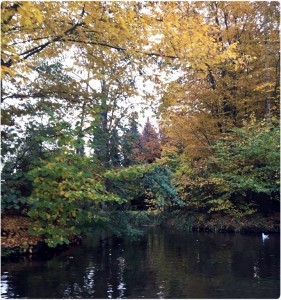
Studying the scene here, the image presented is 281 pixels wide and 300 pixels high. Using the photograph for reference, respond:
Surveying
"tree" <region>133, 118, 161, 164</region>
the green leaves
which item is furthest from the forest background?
"tree" <region>133, 118, 161, 164</region>

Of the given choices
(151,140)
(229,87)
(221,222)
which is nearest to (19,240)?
(221,222)

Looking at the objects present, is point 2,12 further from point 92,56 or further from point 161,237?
point 161,237

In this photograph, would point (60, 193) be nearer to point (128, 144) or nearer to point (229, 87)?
point (128, 144)

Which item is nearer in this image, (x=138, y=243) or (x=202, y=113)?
(x=138, y=243)

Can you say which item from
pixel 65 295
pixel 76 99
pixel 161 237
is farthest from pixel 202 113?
pixel 65 295

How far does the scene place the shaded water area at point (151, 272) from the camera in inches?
251

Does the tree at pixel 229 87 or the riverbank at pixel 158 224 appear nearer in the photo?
the riverbank at pixel 158 224

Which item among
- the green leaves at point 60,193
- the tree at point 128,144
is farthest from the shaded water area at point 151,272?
the tree at point 128,144

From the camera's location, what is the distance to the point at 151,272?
7.86m

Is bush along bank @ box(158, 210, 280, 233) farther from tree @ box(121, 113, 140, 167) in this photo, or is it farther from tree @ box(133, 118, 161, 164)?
tree @ box(121, 113, 140, 167)

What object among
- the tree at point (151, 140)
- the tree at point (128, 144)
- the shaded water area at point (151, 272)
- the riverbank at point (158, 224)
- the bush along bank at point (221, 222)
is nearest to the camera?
the shaded water area at point (151, 272)

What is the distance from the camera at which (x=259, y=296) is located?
20.3 feet

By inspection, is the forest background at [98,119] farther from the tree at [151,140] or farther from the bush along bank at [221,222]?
the tree at [151,140]

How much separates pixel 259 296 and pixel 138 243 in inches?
240
